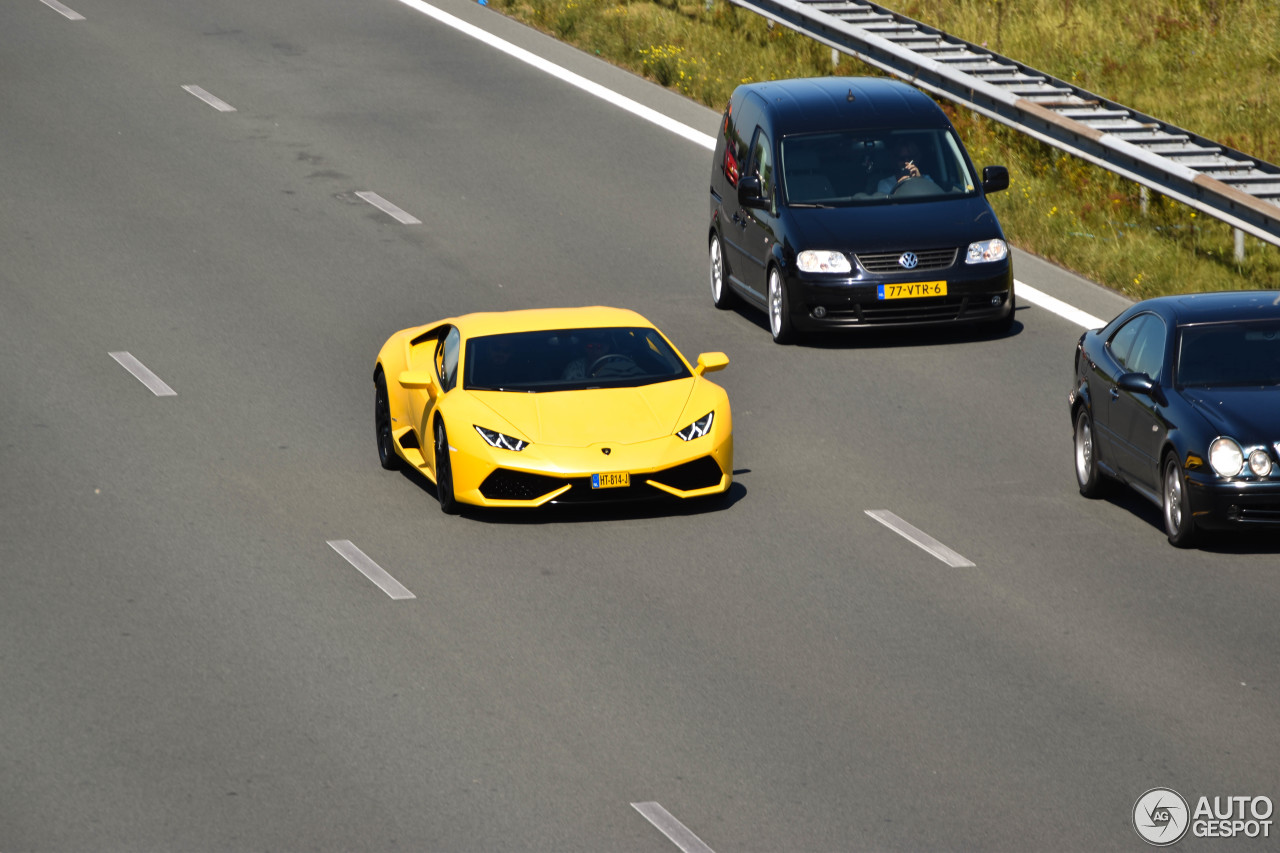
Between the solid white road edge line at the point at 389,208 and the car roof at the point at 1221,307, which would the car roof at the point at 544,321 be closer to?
the car roof at the point at 1221,307

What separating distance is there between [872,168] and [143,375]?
279 inches

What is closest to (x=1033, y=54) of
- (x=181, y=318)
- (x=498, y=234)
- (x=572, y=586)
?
(x=498, y=234)

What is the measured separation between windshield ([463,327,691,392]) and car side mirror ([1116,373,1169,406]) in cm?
305

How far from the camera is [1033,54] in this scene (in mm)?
29328

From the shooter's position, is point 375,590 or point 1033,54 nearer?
point 375,590

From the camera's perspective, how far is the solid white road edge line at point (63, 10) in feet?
107

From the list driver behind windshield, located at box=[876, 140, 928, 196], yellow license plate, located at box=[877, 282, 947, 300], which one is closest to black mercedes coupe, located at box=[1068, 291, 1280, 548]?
yellow license plate, located at box=[877, 282, 947, 300]

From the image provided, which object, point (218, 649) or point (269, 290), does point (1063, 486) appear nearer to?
point (218, 649)

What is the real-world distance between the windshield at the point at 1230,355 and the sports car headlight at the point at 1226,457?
0.87 metres

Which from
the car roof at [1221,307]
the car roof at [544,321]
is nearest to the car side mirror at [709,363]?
the car roof at [544,321]

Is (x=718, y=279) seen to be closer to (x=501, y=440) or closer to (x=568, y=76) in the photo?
(x=501, y=440)

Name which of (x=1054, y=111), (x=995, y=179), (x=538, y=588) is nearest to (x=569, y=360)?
(x=538, y=588)

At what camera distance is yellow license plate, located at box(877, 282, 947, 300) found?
62.0 feet

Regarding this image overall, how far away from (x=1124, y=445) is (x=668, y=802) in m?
6.25
